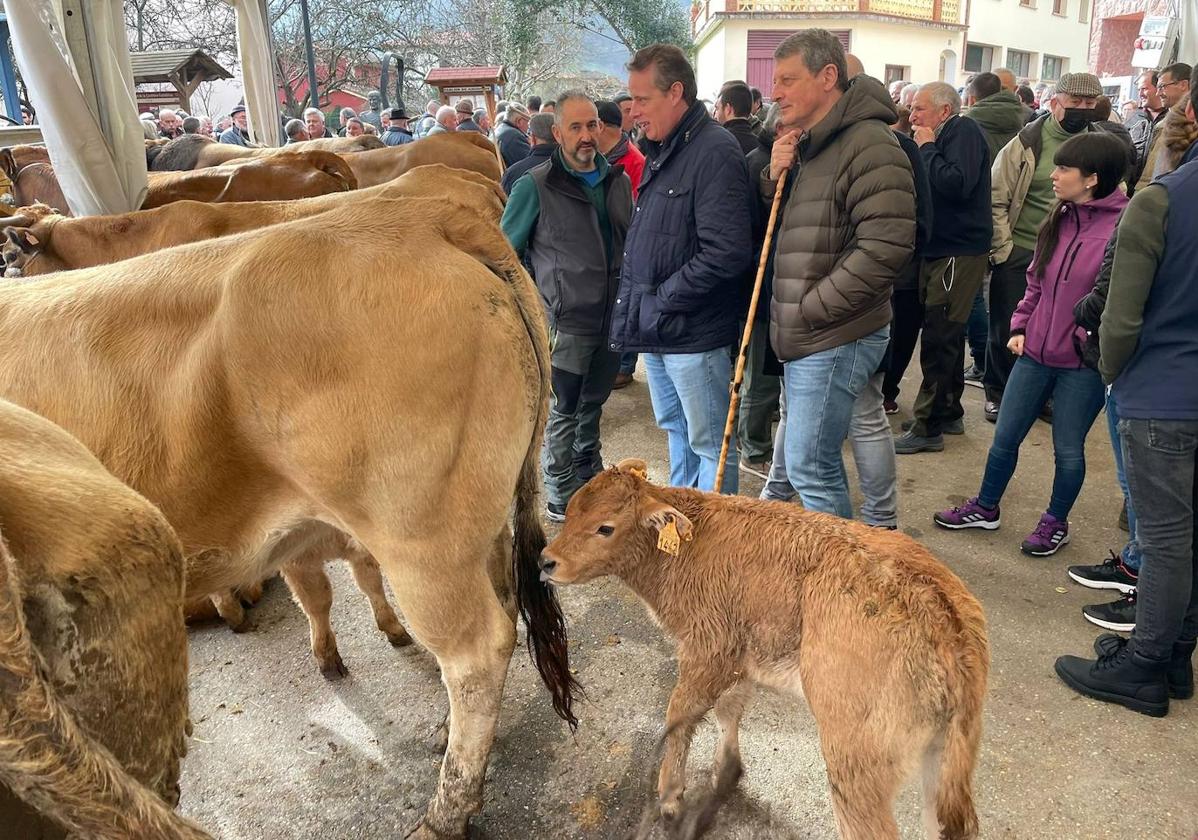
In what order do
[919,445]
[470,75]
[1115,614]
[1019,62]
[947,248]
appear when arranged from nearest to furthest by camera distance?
[1115,614], [947,248], [919,445], [470,75], [1019,62]

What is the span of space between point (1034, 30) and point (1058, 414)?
40.3 meters

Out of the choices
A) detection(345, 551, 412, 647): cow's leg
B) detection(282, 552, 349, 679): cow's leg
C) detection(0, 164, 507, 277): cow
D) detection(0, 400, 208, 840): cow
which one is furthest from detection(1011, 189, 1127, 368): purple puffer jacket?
detection(0, 400, 208, 840): cow

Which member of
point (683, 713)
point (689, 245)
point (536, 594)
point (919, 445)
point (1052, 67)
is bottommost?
point (919, 445)

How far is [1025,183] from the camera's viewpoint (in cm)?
507

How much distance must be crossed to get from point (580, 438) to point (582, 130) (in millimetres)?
1786

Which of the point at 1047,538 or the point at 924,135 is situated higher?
the point at 924,135

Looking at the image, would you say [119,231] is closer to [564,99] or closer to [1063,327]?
[564,99]

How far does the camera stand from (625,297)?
350cm

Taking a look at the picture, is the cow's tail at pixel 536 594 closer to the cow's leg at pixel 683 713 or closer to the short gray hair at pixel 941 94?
the cow's leg at pixel 683 713

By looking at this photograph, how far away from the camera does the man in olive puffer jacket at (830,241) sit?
2.72 meters

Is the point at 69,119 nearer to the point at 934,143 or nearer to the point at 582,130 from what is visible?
the point at 582,130

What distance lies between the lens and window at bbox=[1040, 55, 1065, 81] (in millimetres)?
35812

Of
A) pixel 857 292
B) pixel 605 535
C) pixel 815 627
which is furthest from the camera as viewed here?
pixel 857 292

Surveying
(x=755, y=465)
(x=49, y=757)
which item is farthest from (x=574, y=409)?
(x=49, y=757)
